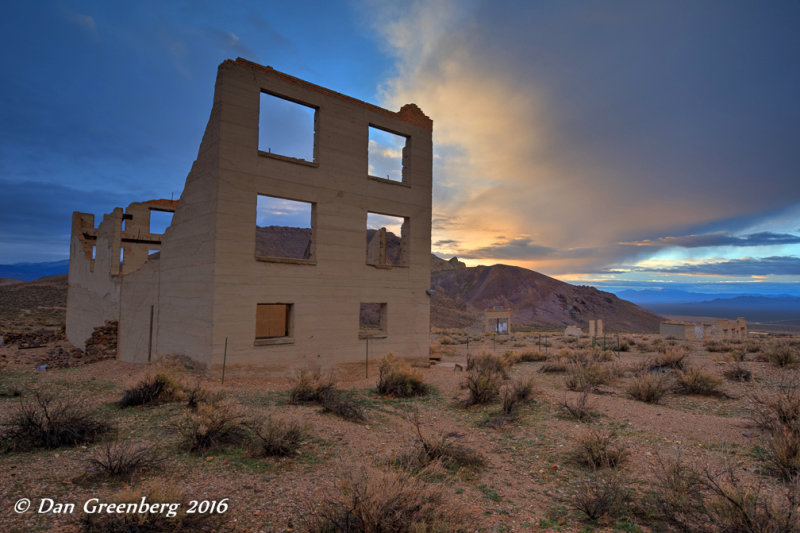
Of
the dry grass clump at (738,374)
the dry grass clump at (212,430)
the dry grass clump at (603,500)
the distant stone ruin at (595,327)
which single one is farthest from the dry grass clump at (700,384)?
the distant stone ruin at (595,327)

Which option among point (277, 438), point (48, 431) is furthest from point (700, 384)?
point (48, 431)


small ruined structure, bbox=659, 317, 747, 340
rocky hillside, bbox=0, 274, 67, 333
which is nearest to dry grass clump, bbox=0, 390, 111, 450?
rocky hillside, bbox=0, 274, 67, 333

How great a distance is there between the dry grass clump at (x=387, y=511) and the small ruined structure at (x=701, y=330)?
107 feet

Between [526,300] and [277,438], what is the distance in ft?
259

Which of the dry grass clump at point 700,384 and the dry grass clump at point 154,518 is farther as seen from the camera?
the dry grass clump at point 700,384

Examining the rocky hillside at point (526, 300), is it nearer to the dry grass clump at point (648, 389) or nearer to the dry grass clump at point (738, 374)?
the dry grass clump at point (738, 374)

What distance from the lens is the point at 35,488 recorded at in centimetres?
412

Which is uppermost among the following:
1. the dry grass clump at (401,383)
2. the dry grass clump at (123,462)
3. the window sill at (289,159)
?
the window sill at (289,159)

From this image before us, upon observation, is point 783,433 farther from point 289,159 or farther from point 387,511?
point 289,159

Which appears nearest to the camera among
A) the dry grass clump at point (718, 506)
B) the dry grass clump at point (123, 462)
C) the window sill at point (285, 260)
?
the dry grass clump at point (718, 506)

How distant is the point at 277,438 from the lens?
18.0ft

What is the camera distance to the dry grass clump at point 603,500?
4.09 meters

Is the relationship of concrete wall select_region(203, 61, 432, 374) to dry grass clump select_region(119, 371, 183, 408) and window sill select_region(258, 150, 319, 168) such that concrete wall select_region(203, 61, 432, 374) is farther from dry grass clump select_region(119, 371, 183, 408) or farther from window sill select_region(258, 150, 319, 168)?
dry grass clump select_region(119, 371, 183, 408)

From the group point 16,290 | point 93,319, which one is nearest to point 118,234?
point 93,319
